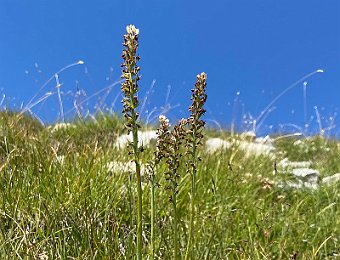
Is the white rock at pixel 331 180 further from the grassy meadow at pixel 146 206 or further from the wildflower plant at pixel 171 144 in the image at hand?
the wildflower plant at pixel 171 144

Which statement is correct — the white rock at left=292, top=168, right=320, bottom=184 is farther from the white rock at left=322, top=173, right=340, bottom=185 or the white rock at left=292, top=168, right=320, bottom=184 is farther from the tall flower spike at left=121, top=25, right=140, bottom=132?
the tall flower spike at left=121, top=25, right=140, bottom=132

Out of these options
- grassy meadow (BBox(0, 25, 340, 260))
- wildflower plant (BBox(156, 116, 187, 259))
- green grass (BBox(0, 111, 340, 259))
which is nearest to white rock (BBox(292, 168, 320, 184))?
grassy meadow (BBox(0, 25, 340, 260))

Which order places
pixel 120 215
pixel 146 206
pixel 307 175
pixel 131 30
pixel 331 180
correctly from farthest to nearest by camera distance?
pixel 307 175 → pixel 331 180 → pixel 146 206 → pixel 120 215 → pixel 131 30

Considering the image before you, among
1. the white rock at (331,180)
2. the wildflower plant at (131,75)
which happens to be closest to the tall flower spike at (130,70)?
the wildflower plant at (131,75)

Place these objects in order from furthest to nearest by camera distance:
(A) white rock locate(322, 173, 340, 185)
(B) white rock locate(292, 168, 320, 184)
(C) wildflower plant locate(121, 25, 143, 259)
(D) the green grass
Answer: (B) white rock locate(292, 168, 320, 184) → (A) white rock locate(322, 173, 340, 185) → (D) the green grass → (C) wildflower plant locate(121, 25, 143, 259)

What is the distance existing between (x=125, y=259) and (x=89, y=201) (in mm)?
1029

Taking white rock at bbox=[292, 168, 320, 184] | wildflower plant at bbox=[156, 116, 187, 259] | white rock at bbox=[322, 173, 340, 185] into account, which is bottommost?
wildflower plant at bbox=[156, 116, 187, 259]

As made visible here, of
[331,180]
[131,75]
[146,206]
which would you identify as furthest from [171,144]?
[331,180]

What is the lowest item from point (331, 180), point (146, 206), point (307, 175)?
point (146, 206)

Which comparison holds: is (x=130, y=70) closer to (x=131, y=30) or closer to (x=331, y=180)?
(x=131, y=30)

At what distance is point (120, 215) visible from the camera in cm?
390

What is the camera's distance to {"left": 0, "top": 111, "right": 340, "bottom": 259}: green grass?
2.97 metres

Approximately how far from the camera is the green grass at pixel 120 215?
2.97 m

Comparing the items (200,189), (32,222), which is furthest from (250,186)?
(32,222)
